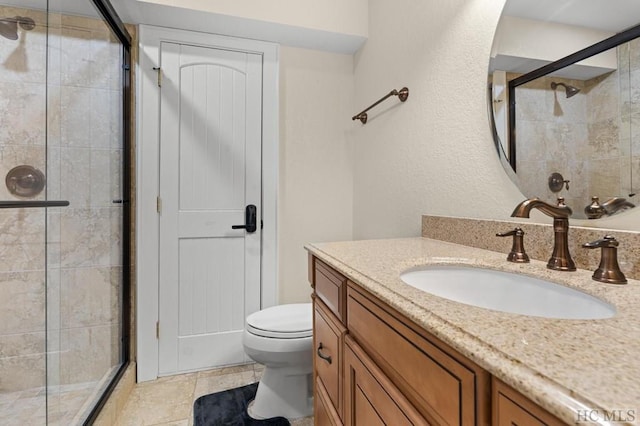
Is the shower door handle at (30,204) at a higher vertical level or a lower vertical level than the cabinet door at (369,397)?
higher

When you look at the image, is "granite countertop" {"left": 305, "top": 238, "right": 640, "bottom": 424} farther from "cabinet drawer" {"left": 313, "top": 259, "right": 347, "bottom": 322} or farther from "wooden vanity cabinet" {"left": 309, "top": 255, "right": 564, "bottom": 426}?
"cabinet drawer" {"left": 313, "top": 259, "right": 347, "bottom": 322}

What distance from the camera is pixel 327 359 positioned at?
1058mm

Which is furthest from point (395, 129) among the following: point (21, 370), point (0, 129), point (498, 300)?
point (21, 370)

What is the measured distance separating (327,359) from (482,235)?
2.18 feet

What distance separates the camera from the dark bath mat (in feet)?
5.04

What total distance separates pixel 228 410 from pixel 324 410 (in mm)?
760

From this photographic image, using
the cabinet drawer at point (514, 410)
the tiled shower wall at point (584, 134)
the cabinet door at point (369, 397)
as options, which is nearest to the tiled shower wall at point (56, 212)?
the cabinet door at point (369, 397)

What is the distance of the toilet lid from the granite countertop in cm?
87

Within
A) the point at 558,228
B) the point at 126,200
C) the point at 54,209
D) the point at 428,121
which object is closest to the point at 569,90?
the point at 558,228

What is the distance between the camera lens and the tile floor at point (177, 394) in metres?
1.57

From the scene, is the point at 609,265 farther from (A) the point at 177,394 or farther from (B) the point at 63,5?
(B) the point at 63,5

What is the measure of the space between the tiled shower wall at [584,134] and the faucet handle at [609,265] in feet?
0.56

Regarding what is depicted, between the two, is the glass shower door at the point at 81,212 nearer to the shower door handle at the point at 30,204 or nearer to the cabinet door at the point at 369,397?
the shower door handle at the point at 30,204

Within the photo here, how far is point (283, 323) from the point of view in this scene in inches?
63.4
